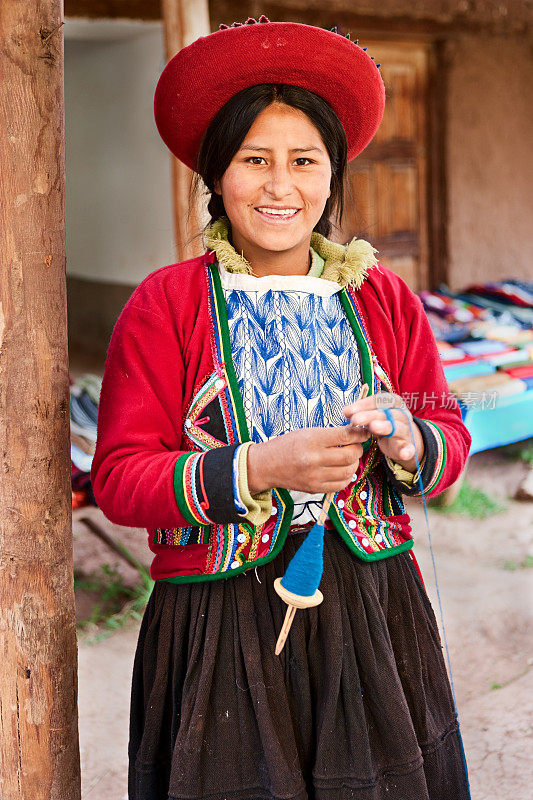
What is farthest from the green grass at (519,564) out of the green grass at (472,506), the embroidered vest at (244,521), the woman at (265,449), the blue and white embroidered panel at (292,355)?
the blue and white embroidered panel at (292,355)

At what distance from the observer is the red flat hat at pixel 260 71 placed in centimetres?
151

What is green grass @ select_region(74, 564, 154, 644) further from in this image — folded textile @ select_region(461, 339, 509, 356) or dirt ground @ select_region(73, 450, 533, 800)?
folded textile @ select_region(461, 339, 509, 356)

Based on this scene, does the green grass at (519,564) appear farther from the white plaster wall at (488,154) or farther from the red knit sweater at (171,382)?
the white plaster wall at (488,154)

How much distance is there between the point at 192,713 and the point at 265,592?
24 centimetres

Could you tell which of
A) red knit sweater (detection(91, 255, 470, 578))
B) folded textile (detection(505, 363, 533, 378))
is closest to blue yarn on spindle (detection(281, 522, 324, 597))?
red knit sweater (detection(91, 255, 470, 578))

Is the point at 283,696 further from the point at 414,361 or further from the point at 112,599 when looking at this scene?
the point at 112,599

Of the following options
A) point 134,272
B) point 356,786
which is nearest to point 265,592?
point 356,786

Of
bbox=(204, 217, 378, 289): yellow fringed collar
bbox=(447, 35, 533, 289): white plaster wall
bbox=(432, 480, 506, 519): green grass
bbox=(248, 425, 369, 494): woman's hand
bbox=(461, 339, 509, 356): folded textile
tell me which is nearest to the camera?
bbox=(248, 425, 369, 494): woman's hand

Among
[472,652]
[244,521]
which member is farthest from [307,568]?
[472,652]

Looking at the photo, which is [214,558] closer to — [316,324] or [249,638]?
[249,638]

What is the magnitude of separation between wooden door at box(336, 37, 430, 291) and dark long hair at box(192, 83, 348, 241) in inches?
187

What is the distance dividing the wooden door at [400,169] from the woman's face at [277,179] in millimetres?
4839

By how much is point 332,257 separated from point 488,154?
5548 millimetres

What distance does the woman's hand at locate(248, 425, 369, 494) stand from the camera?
137 cm
